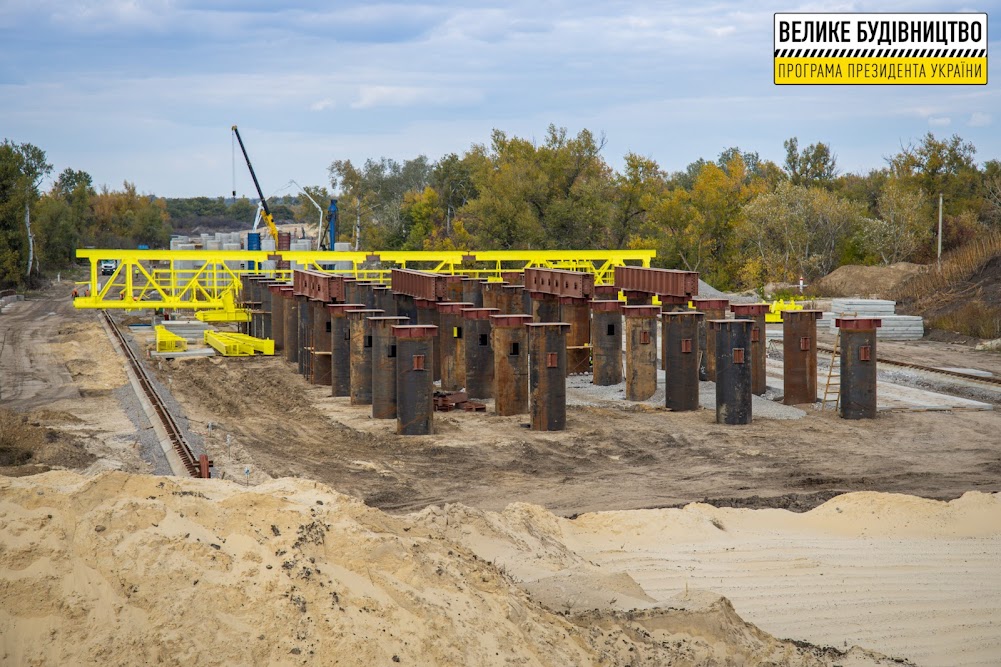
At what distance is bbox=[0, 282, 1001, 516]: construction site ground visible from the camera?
55.9 feet

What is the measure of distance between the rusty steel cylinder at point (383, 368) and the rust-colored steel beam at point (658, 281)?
7.87m

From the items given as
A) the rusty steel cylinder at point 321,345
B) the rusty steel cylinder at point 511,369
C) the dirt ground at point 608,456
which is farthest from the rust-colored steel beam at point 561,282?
the rusty steel cylinder at point 321,345

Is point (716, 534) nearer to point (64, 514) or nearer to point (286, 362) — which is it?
point (64, 514)

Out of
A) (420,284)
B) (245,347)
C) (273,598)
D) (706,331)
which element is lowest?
(245,347)

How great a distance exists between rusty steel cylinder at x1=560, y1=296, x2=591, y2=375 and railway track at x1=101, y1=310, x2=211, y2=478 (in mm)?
10830

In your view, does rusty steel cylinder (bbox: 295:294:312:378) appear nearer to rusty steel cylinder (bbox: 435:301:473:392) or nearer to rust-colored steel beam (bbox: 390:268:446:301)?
rust-colored steel beam (bbox: 390:268:446:301)

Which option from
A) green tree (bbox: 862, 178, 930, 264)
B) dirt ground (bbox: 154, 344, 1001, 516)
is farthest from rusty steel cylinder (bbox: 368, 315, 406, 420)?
green tree (bbox: 862, 178, 930, 264)

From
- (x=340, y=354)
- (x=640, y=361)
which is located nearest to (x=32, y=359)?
(x=340, y=354)

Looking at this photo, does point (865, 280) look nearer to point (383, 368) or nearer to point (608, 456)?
point (383, 368)

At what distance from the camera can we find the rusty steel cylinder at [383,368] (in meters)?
23.0

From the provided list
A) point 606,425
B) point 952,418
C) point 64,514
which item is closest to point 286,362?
point 606,425

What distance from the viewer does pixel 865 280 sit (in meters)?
52.5

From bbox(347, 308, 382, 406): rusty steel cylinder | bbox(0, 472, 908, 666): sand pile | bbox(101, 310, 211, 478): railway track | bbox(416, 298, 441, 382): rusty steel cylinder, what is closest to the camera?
bbox(0, 472, 908, 666): sand pile

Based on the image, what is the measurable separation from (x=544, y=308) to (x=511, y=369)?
6565mm
